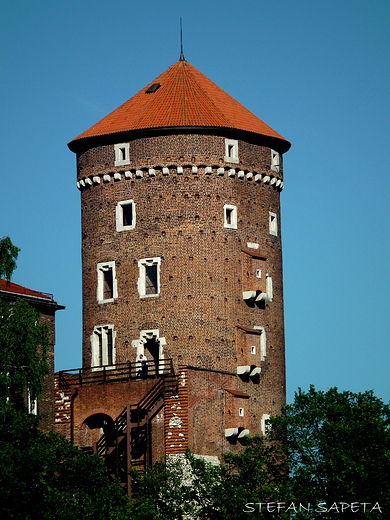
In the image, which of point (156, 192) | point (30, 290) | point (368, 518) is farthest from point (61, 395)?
point (368, 518)

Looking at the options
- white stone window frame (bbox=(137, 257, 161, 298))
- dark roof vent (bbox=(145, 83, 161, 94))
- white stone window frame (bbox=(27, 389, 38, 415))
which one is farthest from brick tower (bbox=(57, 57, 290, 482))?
white stone window frame (bbox=(27, 389, 38, 415))

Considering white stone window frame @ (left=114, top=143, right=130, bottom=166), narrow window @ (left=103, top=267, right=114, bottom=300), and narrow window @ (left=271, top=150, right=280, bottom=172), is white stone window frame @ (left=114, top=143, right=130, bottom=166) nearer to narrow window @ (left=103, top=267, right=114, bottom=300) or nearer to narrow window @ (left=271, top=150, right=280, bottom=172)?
narrow window @ (left=103, top=267, right=114, bottom=300)

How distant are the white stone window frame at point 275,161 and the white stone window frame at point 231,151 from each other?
289 centimetres

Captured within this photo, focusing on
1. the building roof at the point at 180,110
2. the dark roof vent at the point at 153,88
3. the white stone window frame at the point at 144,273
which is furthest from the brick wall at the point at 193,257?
the dark roof vent at the point at 153,88

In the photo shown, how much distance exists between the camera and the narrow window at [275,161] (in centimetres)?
8675

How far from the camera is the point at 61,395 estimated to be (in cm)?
8194

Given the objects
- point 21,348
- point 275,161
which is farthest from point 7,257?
point 275,161

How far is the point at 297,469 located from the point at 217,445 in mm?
5579

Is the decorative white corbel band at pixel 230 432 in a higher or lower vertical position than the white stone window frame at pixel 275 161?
lower

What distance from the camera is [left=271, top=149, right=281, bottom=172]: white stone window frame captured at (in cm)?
8675

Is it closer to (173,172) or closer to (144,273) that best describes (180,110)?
(173,172)

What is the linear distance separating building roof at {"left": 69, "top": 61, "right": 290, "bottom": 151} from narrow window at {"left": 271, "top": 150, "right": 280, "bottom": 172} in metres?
0.68

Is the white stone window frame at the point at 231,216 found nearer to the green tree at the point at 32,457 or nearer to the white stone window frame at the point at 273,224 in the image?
the white stone window frame at the point at 273,224

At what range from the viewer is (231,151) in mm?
84438
